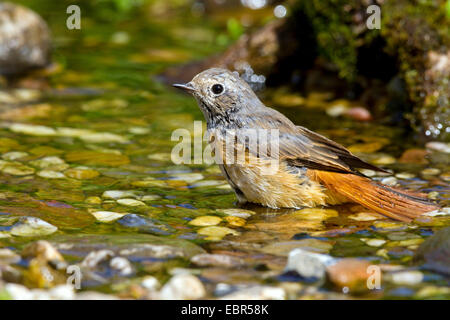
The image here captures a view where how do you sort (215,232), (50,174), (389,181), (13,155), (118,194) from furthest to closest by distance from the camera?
(13,155) < (50,174) < (389,181) < (118,194) < (215,232)

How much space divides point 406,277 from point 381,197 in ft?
3.60

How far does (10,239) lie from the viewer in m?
4.58

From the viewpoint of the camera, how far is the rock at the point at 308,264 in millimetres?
4105

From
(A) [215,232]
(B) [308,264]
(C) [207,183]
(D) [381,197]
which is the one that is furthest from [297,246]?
(C) [207,183]

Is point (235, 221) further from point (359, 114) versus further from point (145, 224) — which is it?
point (359, 114)

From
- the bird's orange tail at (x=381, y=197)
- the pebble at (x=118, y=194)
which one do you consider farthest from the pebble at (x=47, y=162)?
the bird's orange tail at (x=381, y=197)

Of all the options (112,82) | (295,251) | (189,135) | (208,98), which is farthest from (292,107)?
(295,251)

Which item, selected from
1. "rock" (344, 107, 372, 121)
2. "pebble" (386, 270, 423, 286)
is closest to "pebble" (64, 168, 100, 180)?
A: "pebble" (386, 270, 423, 286)

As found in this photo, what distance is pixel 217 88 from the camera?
5.33 meters

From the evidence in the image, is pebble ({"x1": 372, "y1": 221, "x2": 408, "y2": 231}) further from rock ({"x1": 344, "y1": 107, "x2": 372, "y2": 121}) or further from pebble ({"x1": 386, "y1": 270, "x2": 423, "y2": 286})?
rock ({"x1": 344, "y1": 107, "x2": 372, "y2": 121})

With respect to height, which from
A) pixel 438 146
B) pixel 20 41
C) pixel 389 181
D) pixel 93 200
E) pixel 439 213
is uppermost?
pixel 20 41

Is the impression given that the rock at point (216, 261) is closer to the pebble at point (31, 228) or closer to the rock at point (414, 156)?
the pebble at point (31, 228)

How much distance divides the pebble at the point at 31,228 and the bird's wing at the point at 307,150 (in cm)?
153

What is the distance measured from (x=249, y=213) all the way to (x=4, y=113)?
3.67 meters
